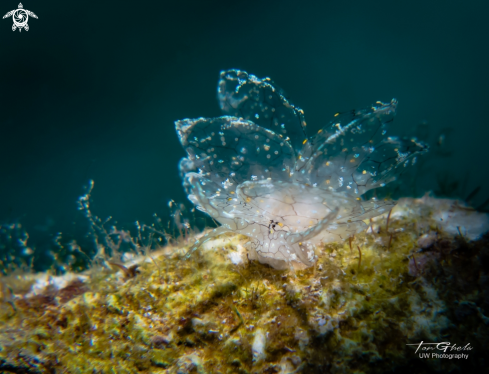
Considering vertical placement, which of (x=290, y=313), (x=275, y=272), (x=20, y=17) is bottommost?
(x=290, y=313)

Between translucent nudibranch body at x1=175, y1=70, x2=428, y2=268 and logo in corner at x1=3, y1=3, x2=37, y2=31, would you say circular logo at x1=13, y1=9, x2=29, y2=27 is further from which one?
translucent nudibranch body at x1=175, y1=70, x2=428, y2=268

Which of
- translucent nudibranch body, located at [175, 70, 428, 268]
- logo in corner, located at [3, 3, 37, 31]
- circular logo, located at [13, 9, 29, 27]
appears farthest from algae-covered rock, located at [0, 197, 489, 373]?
circular logo, located at [13, 9, 29, 27]

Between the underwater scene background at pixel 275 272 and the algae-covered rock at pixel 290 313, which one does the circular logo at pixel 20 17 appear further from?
the algae-covered rock at pixel 290 313

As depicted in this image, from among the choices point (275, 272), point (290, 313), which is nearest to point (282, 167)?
point (275, 272)

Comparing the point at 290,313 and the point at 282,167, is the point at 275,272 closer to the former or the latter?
the point at 290,313

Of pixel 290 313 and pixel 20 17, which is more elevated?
pixel 20 17
